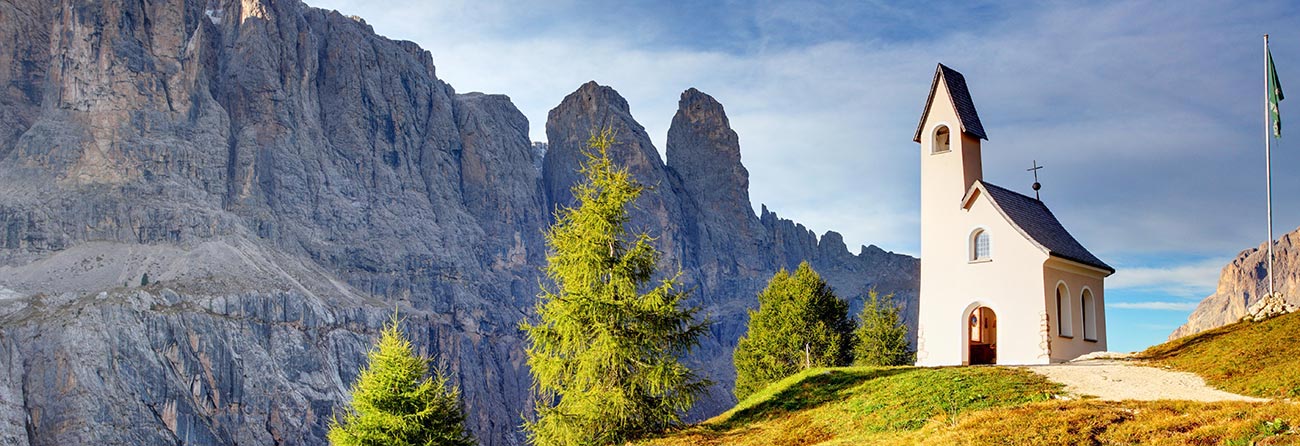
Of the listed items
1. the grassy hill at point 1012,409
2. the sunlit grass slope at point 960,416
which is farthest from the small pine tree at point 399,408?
the grassy hill at point 1012,409

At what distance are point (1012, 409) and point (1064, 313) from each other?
17.8 metres

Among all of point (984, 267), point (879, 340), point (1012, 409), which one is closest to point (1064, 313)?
point (984, 267)

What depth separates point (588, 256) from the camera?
27.1m

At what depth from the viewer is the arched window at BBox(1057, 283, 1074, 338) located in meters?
35.2

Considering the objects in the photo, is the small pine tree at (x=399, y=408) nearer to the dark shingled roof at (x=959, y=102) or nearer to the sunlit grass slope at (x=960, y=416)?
the sunlit grass slope at (x=960, y=416)

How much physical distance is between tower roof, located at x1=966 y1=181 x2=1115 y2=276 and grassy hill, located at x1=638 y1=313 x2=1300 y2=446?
15.4ft

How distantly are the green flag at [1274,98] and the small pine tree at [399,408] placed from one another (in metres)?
28.0

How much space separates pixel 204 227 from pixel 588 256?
17275 centimetres

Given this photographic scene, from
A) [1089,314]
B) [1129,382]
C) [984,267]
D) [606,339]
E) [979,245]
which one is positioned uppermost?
[979,245]

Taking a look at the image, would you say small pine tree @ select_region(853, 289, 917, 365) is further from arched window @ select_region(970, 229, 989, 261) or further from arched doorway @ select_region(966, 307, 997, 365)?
arched window @ select_region(970, 229, 989, 261)

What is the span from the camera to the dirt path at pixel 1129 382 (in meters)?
23.0

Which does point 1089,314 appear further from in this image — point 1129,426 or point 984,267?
point 1129,426

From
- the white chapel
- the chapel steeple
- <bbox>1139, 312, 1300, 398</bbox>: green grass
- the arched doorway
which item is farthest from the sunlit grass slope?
the chapel steeple

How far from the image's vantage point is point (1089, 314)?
3741cm
